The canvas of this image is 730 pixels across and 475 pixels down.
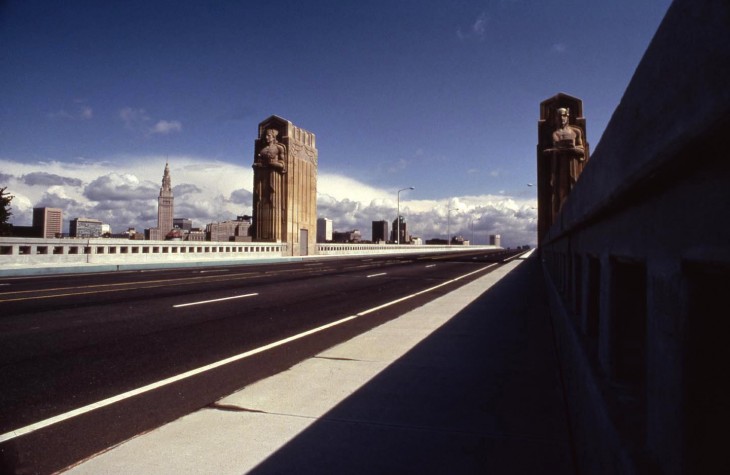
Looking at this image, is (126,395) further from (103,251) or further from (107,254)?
(103,251)

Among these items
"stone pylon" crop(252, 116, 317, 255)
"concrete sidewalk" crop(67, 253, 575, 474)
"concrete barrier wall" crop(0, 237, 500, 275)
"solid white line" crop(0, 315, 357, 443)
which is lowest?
"solid white line" crop(0, 315, 357, 443)

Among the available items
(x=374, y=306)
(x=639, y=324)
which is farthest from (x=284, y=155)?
(x=639, y=324)

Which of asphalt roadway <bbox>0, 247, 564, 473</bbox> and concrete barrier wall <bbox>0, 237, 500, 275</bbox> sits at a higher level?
concrete barrier wall <bbox>0, 237, 500, 275</bbox>

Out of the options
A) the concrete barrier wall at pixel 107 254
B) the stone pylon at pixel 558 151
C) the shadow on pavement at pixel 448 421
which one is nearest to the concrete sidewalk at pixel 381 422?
the shadow on pavement at pixel 448 421

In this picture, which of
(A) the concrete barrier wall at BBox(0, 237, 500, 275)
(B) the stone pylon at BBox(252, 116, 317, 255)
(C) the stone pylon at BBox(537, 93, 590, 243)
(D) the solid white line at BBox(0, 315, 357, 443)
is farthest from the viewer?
(B) the stone pylon at BBox(252, 116, 317, 255)

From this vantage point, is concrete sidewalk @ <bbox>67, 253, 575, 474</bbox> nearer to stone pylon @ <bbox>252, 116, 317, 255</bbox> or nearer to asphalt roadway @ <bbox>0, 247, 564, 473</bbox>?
asphalt roadway @ <bbox>0, 247, 564, 473</bbox>

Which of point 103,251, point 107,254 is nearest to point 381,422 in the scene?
point 107,254

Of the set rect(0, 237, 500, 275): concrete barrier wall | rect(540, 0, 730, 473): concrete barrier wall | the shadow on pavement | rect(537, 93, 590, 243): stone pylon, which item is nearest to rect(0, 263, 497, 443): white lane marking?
the shadow on pavement

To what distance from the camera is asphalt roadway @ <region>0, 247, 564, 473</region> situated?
3822 millimetres

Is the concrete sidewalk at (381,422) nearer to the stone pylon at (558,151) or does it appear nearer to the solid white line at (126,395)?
→ the solid white line at (126,395)

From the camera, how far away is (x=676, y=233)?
1561 millimetres

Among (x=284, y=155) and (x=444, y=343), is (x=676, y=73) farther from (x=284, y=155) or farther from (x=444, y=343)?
(x=284, y=155)

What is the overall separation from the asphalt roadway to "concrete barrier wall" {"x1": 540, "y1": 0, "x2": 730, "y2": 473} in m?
3.77

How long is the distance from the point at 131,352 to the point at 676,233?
6.77m
